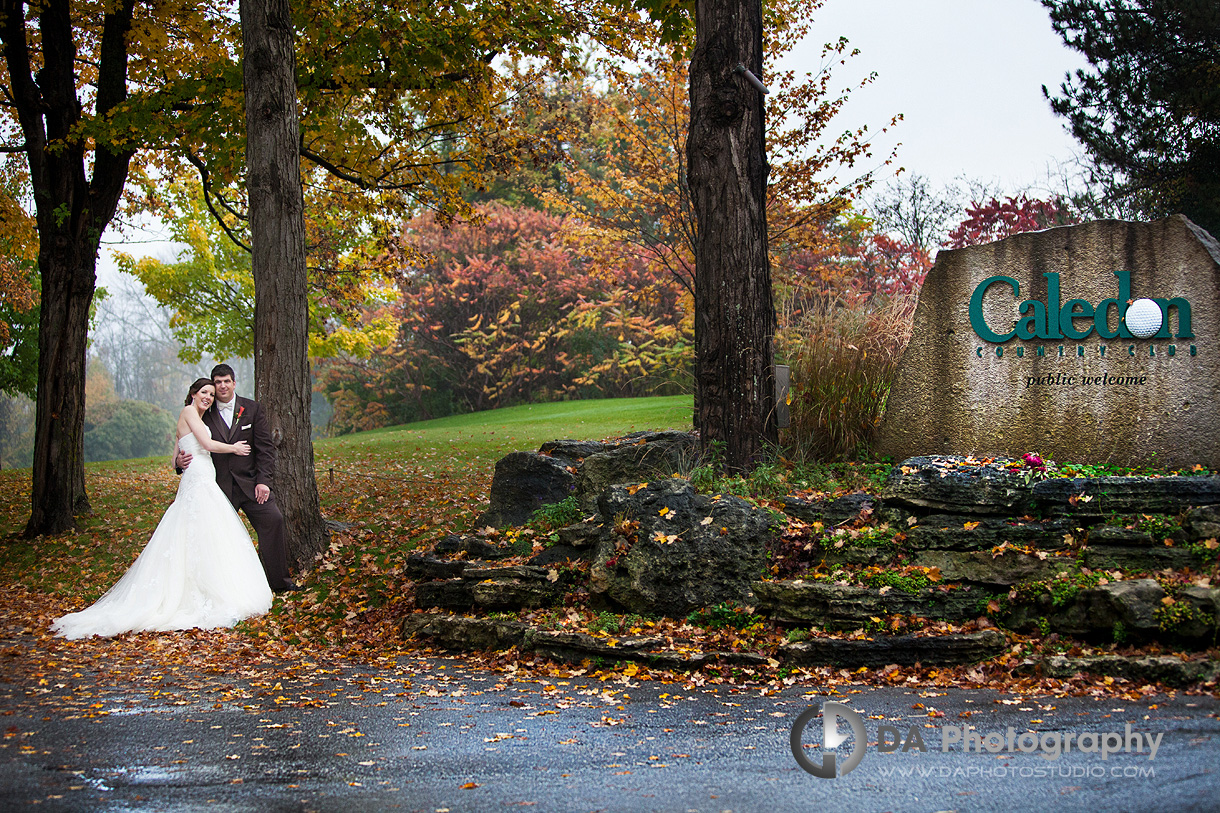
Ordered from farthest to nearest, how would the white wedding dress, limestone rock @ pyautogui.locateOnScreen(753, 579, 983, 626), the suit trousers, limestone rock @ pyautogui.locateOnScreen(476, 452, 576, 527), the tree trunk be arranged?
the tree trunk → limestone rock @ pyautogui.locateOnScreen(476, 452, 576, 527) → the suit trousers → the white wedding dress → limestone rock @ pyautogui.locateOnScreen(753, 579, 983, 626)

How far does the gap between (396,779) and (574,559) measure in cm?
341

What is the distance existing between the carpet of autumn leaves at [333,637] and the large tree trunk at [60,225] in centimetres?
86

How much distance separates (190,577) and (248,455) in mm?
1262

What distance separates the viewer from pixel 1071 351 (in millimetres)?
7172

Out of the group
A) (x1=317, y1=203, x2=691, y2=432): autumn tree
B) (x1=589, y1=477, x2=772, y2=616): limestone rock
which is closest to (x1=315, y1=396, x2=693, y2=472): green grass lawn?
(x1=317, y1=203, x2=691, y2=432): autumn tree

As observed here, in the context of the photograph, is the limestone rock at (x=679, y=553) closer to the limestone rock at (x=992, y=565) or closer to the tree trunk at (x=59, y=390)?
the limestone rock at (x=992, y=565)

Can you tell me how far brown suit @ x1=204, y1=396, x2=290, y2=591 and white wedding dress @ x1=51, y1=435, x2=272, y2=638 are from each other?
0.22 metres

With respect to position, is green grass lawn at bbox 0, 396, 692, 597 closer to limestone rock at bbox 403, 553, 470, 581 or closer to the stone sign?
limestone rock at bbox 403, 553, 470, 581

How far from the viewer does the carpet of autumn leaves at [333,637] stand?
5188 mm

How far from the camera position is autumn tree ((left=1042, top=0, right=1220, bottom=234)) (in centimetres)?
1616

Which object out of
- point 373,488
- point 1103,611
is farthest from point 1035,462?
point 373,488

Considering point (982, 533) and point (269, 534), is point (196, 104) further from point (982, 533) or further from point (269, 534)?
point (982, 533)

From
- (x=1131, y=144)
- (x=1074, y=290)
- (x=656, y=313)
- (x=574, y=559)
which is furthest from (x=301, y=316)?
(x=656, y=313)

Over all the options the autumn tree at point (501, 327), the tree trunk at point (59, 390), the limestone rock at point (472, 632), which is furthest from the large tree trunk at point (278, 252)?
the autumn tree at point (501, 327)
